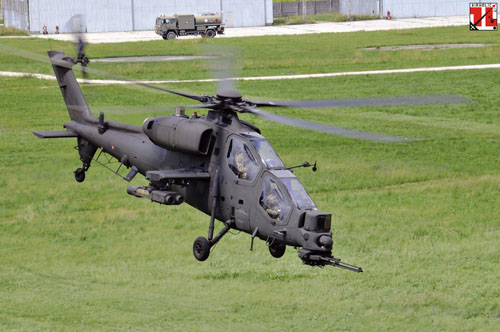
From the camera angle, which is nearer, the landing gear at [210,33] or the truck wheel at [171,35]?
the truck wheel at [171,35]

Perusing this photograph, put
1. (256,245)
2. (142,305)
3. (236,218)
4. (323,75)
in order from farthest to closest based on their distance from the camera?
(323,75), (256,245), (142,305), (236,218)

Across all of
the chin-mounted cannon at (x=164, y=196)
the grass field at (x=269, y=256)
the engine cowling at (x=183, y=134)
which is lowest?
the grass field at (x=269, y=256)

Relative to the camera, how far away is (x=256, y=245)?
147 ft

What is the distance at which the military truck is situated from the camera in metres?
122

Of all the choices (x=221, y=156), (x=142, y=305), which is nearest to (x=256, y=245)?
(x=142, y=305)

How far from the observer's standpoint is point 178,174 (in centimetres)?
2750

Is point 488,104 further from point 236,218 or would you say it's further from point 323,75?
point 236,218

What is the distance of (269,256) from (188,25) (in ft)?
269

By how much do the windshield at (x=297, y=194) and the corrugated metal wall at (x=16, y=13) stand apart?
114m

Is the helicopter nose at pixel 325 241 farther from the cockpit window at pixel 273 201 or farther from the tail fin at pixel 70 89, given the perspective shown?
the tail fin at pixel 70 89

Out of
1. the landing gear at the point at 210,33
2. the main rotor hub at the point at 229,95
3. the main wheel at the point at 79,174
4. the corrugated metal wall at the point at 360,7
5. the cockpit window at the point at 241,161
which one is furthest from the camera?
the corrugated metal wall at the point at 360,7

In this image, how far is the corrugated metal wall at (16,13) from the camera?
438 feet

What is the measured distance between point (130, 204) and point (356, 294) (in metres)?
14.5

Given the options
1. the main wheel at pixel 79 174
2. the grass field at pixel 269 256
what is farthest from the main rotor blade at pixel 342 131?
the main wheel at pixel 79 174
